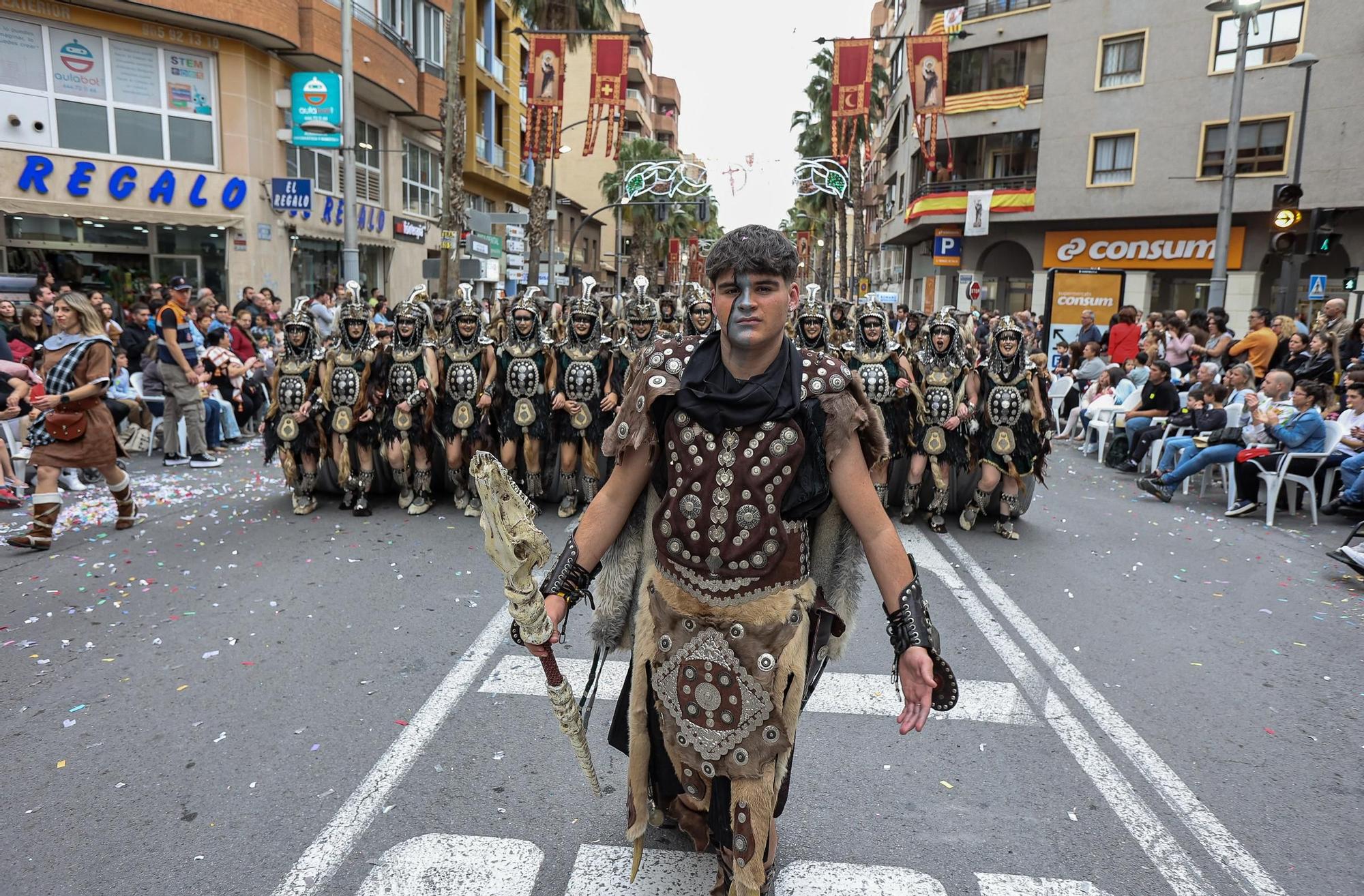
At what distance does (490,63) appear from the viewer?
34.1 m

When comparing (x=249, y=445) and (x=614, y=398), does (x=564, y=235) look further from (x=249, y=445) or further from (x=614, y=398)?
Answer: (x=614, y=398)

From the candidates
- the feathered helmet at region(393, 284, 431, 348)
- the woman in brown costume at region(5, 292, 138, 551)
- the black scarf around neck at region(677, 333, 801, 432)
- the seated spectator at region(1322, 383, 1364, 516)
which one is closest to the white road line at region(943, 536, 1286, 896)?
the black scarf around neck at region(677, 333, 801, 432)

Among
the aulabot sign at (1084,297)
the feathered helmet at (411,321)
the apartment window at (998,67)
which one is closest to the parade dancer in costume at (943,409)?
the feathered helmet at (411,321)

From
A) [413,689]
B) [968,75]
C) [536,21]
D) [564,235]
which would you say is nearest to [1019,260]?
[968,75]

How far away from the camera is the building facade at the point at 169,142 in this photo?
17.1m

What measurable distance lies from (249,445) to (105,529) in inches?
188

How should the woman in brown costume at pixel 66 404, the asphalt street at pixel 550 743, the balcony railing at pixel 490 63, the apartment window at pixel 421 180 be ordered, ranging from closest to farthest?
1. the asphalt street at pixel 550 743
2. the woman in brown costume at pixel 66 404
3. the apartment window at pixel 421 180
4. the balcony railing at pixel 490 63

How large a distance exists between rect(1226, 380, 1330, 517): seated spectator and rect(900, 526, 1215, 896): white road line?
4858 mm

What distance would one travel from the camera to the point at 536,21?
82.4 ft

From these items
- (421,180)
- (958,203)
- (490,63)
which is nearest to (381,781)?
(421,180)

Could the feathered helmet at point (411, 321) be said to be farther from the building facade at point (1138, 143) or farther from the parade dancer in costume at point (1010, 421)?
the building facade at point (1138, 143)

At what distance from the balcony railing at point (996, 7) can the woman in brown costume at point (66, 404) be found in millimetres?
33701

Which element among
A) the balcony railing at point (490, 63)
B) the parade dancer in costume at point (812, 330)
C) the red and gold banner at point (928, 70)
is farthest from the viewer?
the balcony railing at point (490, 63)

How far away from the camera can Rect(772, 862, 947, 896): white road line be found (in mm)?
2961
